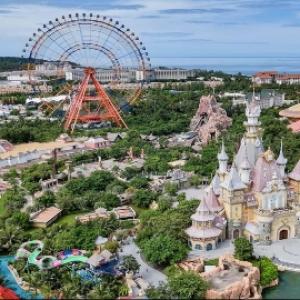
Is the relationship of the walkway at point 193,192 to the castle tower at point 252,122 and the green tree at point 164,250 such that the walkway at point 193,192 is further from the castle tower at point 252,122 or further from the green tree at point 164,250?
the green tree at point 164,250

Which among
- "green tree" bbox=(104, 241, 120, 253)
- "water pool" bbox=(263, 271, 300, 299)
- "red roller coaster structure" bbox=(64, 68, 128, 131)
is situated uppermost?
"red roller coaster structure" bbox=(64, 68, 128, 131)

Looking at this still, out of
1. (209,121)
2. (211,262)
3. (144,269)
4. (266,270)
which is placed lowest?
(144,269)

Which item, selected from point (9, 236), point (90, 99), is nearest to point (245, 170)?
point (9, 236)

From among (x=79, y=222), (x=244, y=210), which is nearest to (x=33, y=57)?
(x=79, y=222)

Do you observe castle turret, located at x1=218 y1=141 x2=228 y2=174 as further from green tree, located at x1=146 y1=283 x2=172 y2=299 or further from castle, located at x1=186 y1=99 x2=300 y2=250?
green tree, located at x1=146 y1=283 x2=172 y2=299

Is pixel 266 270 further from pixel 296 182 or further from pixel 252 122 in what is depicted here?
pixel 252 122

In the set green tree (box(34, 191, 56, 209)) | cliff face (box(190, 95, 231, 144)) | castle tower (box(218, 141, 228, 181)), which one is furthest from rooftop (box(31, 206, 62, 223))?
cliff face (box(190, 95, 231, 144))
